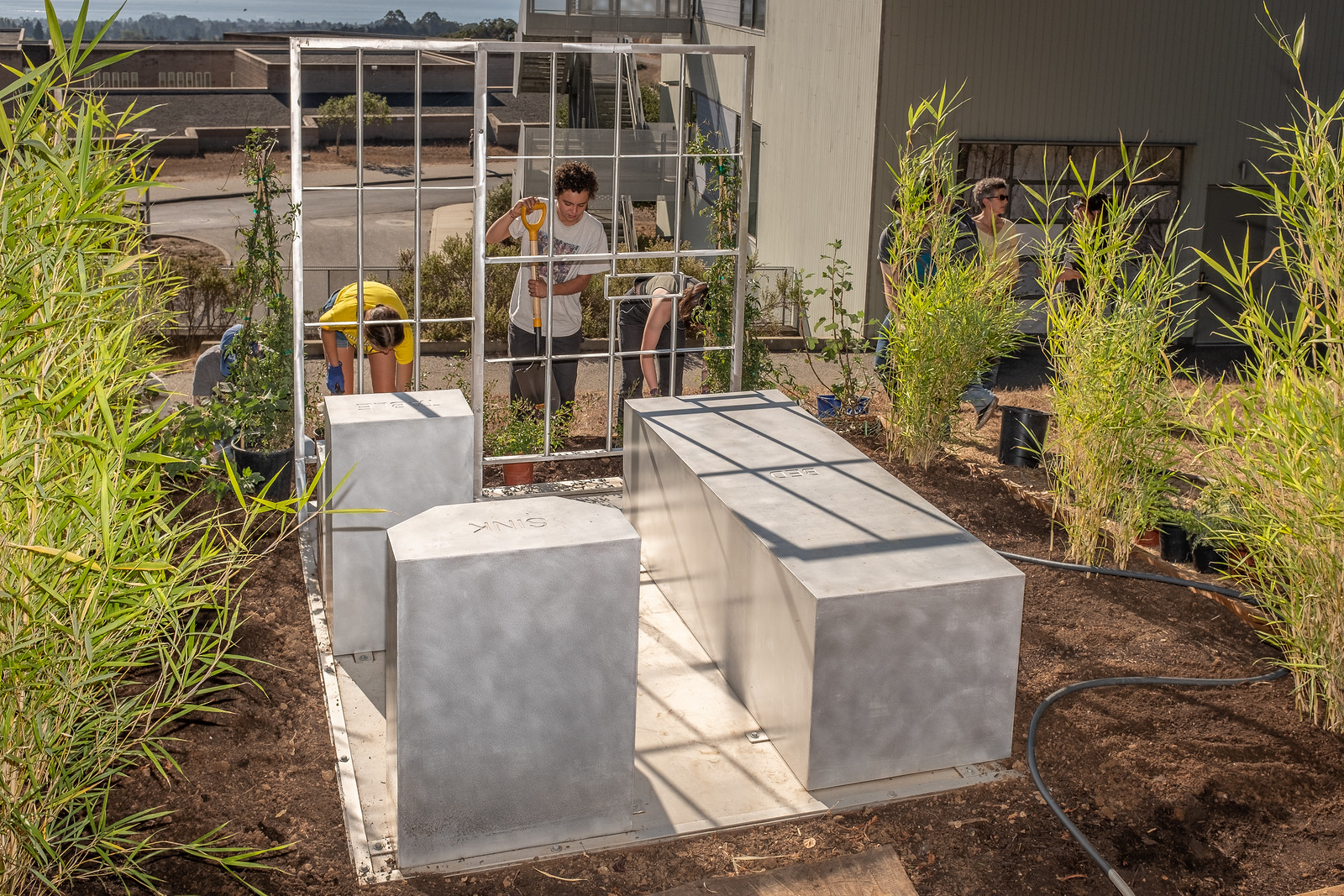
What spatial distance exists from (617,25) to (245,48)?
3946 cm

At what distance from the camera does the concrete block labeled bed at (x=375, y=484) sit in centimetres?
507

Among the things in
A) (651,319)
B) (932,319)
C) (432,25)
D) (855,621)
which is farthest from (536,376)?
(432,25)

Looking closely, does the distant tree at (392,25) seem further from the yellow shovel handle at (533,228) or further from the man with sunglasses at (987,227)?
the yellow shovel handle at (533,228)

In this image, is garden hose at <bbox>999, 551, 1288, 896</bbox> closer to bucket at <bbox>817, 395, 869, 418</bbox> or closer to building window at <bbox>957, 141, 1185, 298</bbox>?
bucket at <bbox>817, 395, 869, 418</bbox>

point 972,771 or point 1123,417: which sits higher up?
point 1123,417

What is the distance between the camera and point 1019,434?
761 cm

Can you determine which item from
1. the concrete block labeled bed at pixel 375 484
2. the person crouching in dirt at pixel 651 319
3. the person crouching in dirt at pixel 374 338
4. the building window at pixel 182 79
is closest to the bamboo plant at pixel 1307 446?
the concrete block labeled bed at pixel 375 484

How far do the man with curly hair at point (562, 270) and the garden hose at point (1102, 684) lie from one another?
277 cm

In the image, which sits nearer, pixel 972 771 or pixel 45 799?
pixel 45 799

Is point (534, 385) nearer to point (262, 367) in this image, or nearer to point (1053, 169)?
point (262, 367)

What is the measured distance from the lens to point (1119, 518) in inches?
235

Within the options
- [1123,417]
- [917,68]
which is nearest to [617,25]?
[917,68]

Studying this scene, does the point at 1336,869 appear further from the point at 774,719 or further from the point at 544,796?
the point at 544,796

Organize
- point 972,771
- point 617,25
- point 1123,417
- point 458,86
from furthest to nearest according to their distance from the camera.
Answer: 1. point 458,86
2. point 617,25
3. point 1123,417
4. point 972,771
